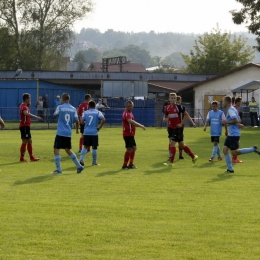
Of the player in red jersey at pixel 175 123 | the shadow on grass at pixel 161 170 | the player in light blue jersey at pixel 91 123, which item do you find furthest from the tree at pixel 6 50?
the shadow on grass at pixel 161 170

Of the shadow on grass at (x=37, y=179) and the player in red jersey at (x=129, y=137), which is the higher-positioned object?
the player in red jersey at (x=129, y=137)

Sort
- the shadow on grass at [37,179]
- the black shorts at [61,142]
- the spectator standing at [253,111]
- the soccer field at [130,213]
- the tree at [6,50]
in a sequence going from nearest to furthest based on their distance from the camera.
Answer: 1. the soccer field at [130,213]
2. the shadow on grass at [37,179]
3. the black shorts at [61,142]
4. the spectator standing at [253,111]
5. the tree at [6,50]

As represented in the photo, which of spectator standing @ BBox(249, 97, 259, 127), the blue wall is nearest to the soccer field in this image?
spectator standing @ BBox(249, 97, 259, 127)

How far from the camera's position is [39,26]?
233 ft

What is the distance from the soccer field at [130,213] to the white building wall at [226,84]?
3530 cm

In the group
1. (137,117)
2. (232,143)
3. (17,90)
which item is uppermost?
(17,90)

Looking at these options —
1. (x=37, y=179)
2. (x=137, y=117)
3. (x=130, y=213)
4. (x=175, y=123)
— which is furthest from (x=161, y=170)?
(x=137, y=117)

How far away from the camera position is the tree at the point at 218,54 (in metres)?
82.5

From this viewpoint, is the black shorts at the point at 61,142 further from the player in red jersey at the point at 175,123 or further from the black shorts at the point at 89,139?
the player in red jersey at the point at 175,123

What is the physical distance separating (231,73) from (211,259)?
4661cm

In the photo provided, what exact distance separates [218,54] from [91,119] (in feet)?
218

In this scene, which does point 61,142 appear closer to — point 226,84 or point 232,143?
point 232,143

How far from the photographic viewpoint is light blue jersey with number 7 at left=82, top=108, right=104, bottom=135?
709 inches

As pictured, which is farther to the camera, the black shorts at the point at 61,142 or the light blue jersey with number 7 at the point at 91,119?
the light blue jersey with number 7 at the point at 91,119
